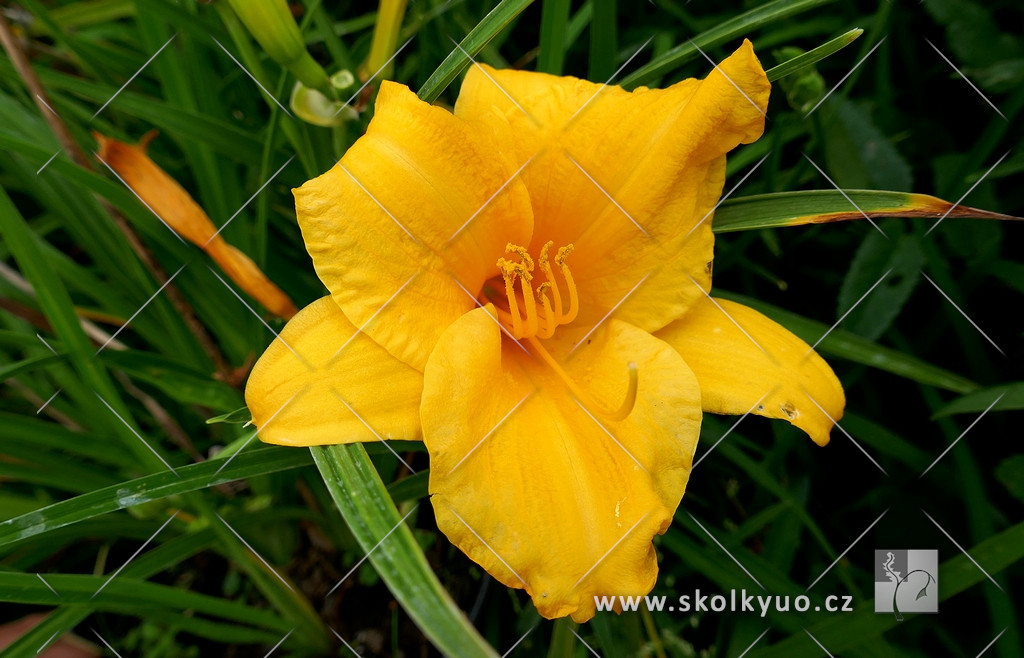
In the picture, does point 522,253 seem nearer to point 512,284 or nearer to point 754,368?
point 512,284

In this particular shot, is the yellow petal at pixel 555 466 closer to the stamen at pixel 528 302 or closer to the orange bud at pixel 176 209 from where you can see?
the stamen at pixel 528 302

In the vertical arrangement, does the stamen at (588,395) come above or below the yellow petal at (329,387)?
below

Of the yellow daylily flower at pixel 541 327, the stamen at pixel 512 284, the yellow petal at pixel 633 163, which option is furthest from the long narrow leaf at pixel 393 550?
the yellow petal at pixel 633 163

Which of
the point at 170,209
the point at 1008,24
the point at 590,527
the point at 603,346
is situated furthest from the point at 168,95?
the point at 1008,24

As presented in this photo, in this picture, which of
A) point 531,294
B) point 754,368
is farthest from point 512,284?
point 754,368

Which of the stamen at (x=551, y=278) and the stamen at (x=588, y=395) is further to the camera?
the stamen at (x=551, y=278)

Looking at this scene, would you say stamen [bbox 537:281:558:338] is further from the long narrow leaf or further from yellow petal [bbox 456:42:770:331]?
the long narrow leaf
